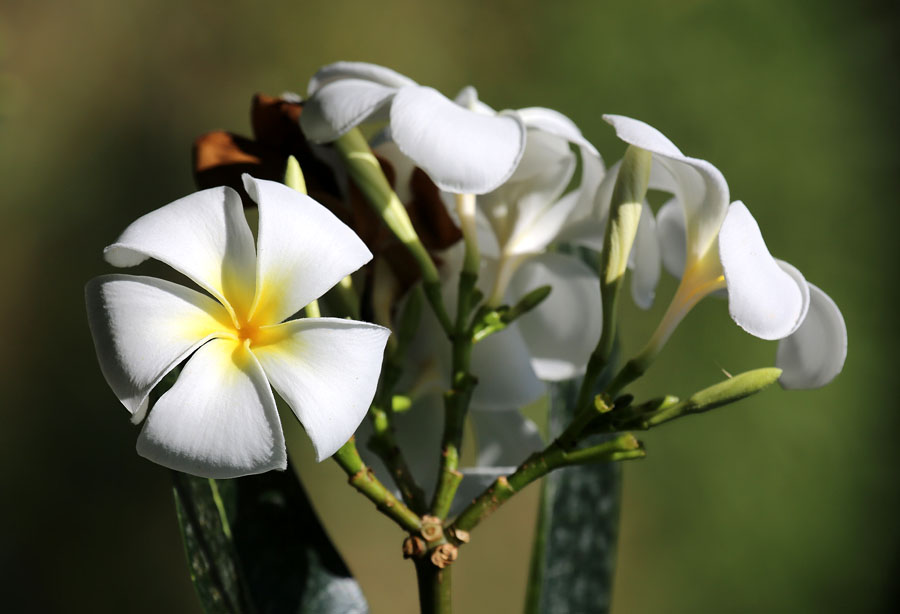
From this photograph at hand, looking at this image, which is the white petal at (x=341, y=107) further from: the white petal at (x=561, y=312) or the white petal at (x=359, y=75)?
the white petal at (x=561, y=312)

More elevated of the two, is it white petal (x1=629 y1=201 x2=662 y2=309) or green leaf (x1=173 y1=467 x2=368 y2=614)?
white petal (x1=629 y1=201 x2=662 y2=309)

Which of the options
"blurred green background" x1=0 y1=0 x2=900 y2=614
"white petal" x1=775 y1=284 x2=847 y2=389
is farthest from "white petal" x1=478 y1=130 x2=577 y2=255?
"blurred green background" x1=0 y1=0 x2=900 y2=614

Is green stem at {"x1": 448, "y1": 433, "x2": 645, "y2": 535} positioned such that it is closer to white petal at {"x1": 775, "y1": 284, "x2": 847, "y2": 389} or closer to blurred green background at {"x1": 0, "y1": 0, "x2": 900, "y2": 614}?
white petal at {"x1": 775, "y1": 284, "x2": 847, "y2": 389}

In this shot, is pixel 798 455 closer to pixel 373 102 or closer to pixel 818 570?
pixel 818 570

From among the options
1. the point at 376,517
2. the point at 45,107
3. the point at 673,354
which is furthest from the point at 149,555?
the point at 673,354

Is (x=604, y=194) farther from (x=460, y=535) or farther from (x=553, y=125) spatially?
(x=460, y=535)

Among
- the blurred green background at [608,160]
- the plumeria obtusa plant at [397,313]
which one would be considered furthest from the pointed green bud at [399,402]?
the blurred green background at [608,160]

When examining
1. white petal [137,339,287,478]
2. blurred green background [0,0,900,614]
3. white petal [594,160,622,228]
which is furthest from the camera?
blurred green background [0,0,900,614]
